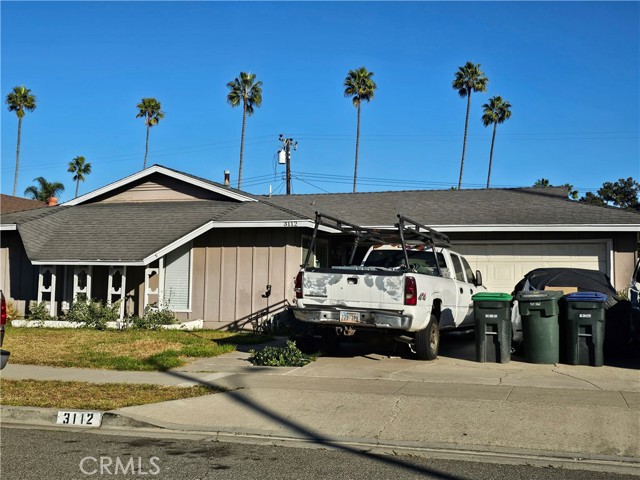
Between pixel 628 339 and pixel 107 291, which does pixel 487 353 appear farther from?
pixel 107 291

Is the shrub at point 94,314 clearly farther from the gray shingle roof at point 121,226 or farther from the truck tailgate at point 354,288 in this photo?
the truck tailgate at point 354,288

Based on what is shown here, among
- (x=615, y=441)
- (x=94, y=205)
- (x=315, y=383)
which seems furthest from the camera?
(x=94, y=205)

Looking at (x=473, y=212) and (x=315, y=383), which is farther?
(x=473, y=212)

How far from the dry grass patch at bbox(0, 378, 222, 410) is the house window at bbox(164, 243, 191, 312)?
24.3ft

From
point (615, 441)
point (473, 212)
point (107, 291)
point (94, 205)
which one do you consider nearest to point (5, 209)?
point (94, 205)

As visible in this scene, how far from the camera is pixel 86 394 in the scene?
28.4 feet

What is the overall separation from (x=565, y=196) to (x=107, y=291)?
13.7 meters

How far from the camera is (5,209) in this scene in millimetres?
35344

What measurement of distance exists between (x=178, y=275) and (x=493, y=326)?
9250 millimetres

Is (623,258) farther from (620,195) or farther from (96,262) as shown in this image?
(620,195)

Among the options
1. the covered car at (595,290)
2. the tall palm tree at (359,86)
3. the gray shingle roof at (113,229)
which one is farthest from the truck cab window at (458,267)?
the tall palm tree at (359,86)

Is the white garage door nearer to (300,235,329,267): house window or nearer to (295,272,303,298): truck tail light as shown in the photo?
(300,235,329,267): house window

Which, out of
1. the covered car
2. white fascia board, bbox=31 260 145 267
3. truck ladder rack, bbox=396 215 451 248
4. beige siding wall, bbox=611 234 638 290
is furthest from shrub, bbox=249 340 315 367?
beige siding wall, bbox=611 234 638 290

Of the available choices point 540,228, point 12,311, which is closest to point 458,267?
point 540,228
